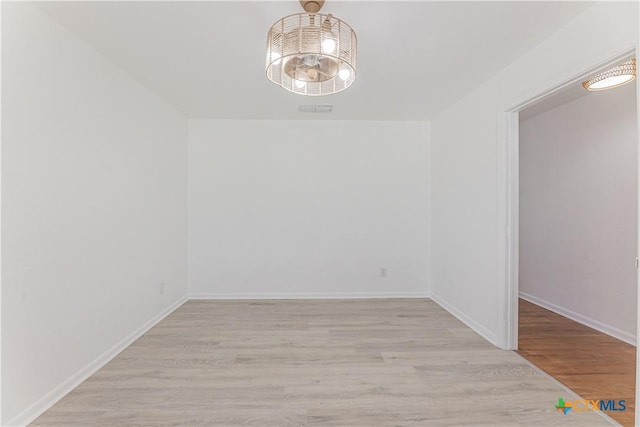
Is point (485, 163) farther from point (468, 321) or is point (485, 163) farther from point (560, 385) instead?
point (560, 385)

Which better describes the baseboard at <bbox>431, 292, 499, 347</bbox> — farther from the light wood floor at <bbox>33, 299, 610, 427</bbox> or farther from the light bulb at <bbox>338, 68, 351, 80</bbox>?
the light bulb at <bbox>338, 68, 351, 80</bbox>

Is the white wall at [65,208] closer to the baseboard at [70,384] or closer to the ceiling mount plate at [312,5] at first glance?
the baseboard at [70,384]

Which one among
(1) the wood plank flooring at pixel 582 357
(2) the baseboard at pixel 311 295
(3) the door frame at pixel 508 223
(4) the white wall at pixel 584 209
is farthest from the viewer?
(2) the baseboard at pixel 311 295

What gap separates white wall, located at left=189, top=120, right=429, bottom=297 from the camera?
13.4ft

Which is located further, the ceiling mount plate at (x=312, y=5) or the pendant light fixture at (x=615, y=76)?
the pendant light fixture at (x=615, y=76)

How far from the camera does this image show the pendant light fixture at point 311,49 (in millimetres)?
1473

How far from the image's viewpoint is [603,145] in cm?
310

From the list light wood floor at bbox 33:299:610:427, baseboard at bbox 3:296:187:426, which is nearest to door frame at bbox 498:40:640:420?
light wood floor at bbox 33:299:610:427

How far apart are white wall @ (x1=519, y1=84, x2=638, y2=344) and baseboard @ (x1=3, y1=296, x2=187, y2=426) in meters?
4.69

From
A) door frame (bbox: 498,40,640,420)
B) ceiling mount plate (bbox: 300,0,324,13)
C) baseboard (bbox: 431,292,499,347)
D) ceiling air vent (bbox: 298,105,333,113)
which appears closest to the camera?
ceiling mount plate (bbox: 300,0,324,13)

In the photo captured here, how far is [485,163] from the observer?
2871mm

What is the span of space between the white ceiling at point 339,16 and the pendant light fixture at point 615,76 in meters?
0.52

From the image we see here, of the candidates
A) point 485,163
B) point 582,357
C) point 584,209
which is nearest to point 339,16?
point 485,163

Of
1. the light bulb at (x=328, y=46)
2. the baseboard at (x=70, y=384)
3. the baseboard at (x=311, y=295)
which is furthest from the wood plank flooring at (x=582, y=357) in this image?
the baseboard at (x=70, y=384)
